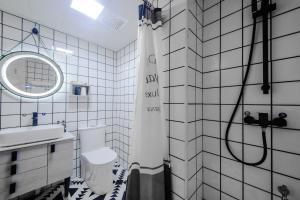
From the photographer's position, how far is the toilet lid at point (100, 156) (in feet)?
5.03

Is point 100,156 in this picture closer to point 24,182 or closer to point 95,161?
point 95,161

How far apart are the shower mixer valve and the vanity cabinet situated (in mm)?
1731

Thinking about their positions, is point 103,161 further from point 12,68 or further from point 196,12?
point 196,12

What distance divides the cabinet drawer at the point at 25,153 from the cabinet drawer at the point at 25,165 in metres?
0.03

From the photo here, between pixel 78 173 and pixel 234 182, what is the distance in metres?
2.06

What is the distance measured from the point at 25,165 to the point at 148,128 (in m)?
1.34

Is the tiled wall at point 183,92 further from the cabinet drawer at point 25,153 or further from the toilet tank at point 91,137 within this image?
the toilet tank at point 91,137

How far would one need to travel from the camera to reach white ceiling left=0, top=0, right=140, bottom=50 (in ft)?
4.17

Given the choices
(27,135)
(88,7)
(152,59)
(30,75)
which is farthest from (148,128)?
(30,75)

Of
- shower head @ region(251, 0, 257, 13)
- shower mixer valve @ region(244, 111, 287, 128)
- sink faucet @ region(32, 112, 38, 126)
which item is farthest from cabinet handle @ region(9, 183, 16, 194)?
shower head @ region(251, 0, 257, 13)

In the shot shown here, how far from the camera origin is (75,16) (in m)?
1.45

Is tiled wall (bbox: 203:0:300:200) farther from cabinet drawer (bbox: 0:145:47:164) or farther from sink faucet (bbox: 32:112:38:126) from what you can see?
sink faucet (bbox: 32:112:38:126)

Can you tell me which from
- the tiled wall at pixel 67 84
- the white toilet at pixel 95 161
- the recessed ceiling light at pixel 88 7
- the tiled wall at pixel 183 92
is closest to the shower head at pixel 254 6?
the tiled wall at pixel 183 92

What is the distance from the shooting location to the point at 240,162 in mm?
780
